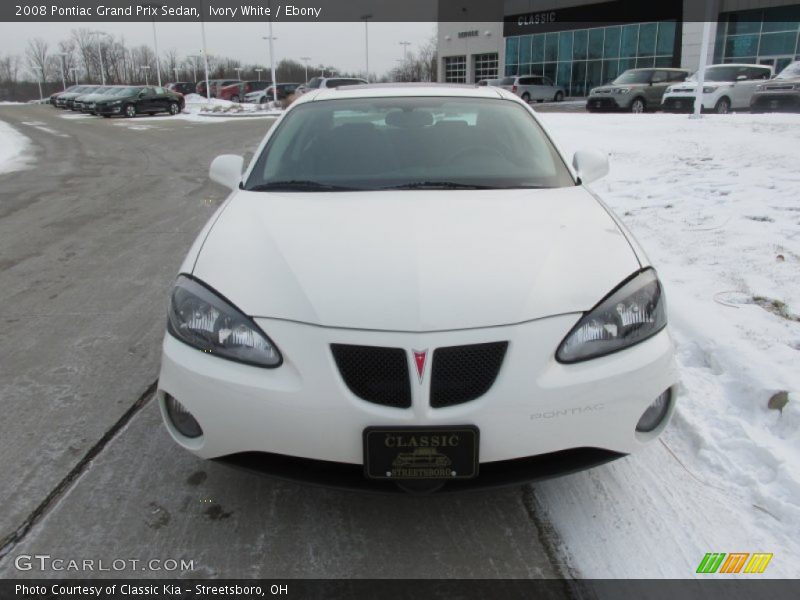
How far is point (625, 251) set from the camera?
7.99ft

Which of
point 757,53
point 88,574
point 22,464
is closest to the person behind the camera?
point 88,574

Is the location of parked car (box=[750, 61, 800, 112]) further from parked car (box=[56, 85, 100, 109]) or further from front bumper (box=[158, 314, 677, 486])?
parked car (box=[56, 85, 100, 109])

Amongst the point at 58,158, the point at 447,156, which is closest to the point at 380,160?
the point at 447,156

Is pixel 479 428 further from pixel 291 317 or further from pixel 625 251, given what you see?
pixel 625 251

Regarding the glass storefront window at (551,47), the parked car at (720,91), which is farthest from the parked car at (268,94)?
the parked car at (720,91)

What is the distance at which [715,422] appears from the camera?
2.86m

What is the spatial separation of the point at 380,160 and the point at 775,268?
3039 mm

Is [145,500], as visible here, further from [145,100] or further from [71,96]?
[71,96]

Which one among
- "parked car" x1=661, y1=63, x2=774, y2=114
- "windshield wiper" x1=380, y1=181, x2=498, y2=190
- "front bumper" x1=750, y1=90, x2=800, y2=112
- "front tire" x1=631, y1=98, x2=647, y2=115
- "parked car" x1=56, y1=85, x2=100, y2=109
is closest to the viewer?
"windshield wiper" x1=380, y1=181, x2=498, y2=190

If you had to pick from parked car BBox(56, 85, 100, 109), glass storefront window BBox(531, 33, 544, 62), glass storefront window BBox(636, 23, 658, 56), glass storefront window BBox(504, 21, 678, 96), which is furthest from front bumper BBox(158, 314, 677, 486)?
glass storefront window BBox(531, 33, 544, 62)

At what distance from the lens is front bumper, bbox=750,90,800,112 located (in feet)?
50.9

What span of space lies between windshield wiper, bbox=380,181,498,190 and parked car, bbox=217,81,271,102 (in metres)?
43.6

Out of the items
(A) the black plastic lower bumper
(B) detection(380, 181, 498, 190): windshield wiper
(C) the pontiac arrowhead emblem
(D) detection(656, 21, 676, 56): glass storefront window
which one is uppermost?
(D) detection(656, 21, 676, 56): glass storefront window

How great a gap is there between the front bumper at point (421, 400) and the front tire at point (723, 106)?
20194 millimetres
